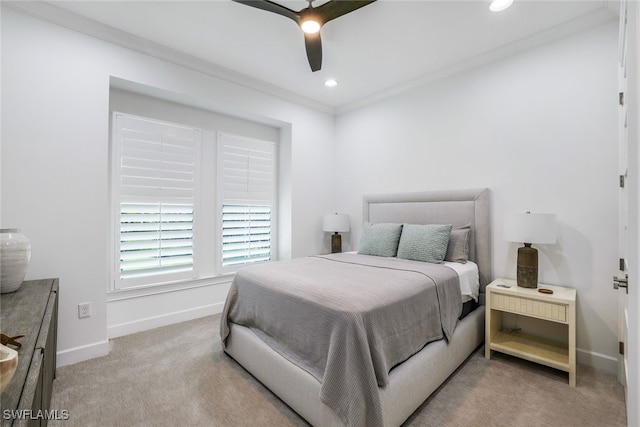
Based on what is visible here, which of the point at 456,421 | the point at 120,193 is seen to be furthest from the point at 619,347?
the point at 120,193

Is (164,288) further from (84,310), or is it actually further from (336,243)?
(336,243)

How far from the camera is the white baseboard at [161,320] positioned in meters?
2.92

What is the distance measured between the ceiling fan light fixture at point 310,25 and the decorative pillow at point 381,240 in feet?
6.80

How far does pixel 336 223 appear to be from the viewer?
13.4 feet

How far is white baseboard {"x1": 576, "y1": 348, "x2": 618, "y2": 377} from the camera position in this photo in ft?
7.43

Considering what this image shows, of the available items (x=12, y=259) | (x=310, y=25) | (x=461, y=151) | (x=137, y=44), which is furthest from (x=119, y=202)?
(x=461, y=151)

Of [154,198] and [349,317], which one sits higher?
[154,198]

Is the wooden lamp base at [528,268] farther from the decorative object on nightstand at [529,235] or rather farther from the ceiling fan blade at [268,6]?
the ceiling fan blade at [268,6]

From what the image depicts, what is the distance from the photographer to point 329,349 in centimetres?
155

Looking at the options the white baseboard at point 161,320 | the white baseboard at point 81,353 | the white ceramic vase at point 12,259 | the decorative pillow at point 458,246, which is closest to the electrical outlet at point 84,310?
the white baseboard at point 81,353

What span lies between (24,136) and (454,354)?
3636mm

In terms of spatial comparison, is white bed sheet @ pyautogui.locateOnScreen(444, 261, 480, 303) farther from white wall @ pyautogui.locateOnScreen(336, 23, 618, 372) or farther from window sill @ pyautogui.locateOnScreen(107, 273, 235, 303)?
window sill @ pyautogui.locateOnScreen(107, 273, 235, 303)

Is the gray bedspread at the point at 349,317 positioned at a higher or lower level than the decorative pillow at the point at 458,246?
lower

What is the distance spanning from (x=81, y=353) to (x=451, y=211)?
3.68 m
